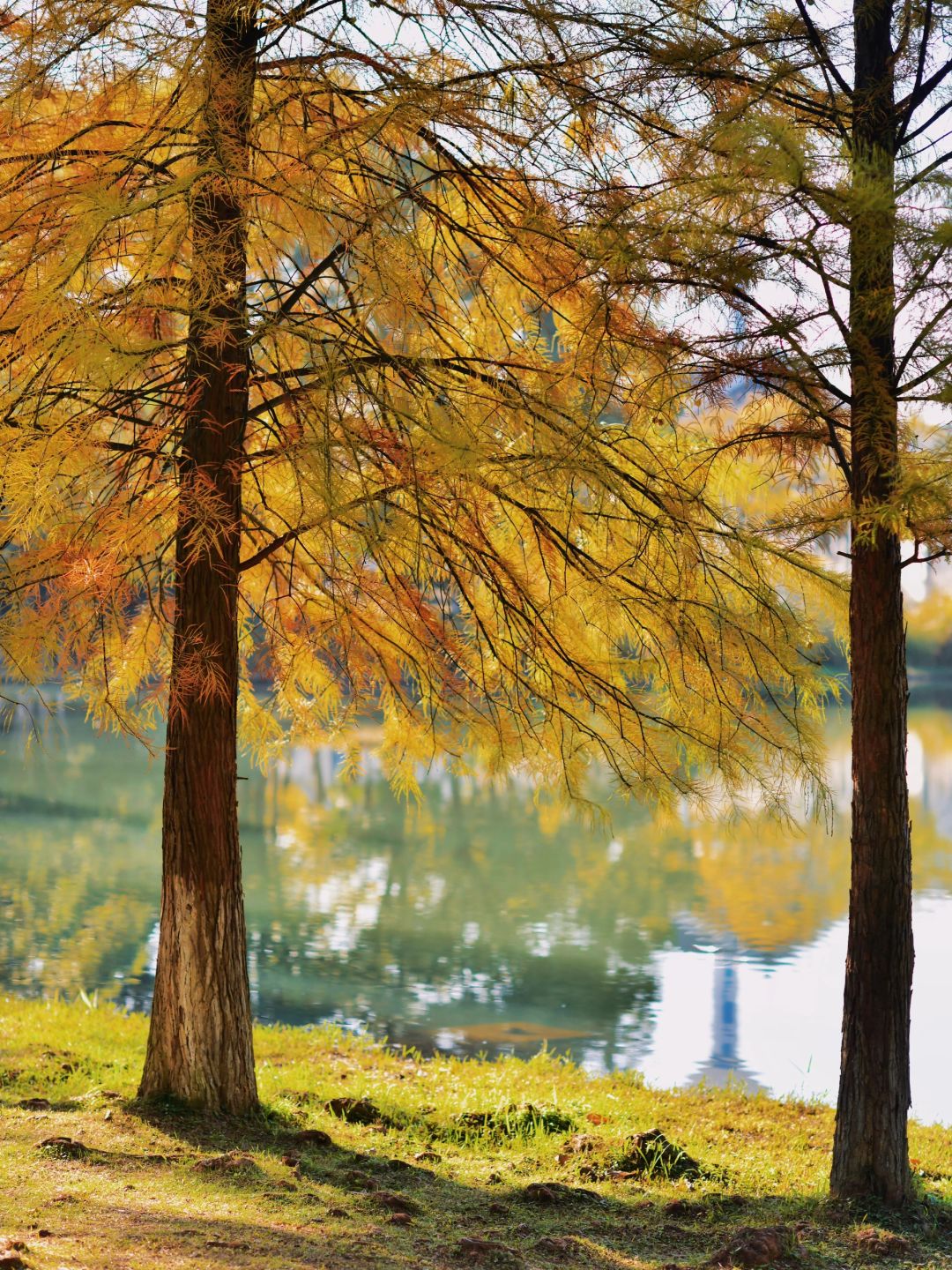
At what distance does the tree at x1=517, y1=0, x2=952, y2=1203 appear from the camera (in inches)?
191

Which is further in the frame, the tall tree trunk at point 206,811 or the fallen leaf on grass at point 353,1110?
the fallen leaf on grass at point 353,1110

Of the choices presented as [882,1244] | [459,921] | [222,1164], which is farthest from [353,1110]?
[459,921]

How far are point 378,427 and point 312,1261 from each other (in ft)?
10.1

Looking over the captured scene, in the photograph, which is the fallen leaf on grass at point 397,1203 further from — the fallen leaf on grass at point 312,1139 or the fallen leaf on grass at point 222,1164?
the fallen leaf on grass at point 312,1139

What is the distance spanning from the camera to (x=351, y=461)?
17.3 ft

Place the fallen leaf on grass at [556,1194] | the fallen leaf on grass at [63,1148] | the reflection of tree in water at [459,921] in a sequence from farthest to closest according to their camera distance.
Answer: the reflection of tree in water at [459,921] → the fallen leaf on grass at [556,1194] → the fallen leaf on grass at [63,1148]

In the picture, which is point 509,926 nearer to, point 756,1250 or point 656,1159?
point 656,1159

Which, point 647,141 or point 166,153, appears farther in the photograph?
point 166,153

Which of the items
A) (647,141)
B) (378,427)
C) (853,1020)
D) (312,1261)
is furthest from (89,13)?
(853,1020)

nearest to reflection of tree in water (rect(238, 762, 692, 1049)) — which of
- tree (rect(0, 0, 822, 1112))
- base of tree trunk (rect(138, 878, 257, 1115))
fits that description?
base of tree trunk (rect(138, 878, 257, 1115))

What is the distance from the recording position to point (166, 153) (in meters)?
6.29

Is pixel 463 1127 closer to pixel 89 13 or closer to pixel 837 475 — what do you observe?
pixel 837 475

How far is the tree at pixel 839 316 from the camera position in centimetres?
485

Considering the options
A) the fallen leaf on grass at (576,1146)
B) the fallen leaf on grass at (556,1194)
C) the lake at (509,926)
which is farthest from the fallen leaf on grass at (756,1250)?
the lake at (509,926)
